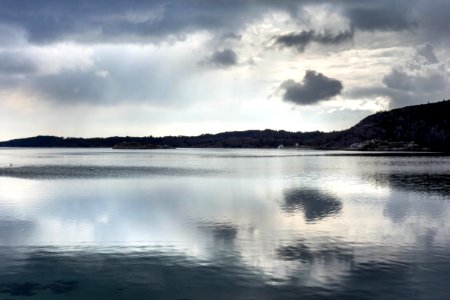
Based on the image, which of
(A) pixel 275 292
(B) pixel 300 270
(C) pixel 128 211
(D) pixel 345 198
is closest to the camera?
(A) pixel 275 292

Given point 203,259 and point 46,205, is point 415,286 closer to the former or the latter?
point 203,259

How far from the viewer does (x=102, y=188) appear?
69625mm

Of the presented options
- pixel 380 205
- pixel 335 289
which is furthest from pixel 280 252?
pixel 380 205

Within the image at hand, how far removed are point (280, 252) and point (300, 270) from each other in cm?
434

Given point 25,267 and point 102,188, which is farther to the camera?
point 102,188

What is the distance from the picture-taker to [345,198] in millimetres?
57625

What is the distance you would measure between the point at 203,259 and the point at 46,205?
101ft

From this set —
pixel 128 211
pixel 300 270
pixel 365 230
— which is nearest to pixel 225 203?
pixel 128 211

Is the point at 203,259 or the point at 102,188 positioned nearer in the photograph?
the point at 203,259

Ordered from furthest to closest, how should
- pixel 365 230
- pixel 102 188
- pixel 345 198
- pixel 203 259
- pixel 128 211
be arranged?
pixel 102 188 → pixel 345 198 → pixel 128 211 → pixel 365 230 → pixel 203 259

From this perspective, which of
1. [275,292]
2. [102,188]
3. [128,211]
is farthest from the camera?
[102,188]

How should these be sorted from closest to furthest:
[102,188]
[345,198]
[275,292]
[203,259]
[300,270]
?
[275,292] → [300,270] → [203,259] → [345,198] → [102,188]

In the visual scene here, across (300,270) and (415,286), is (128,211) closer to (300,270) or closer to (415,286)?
(300,270)

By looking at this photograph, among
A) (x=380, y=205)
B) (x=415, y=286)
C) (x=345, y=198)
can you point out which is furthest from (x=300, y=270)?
(x=345, y=198)
